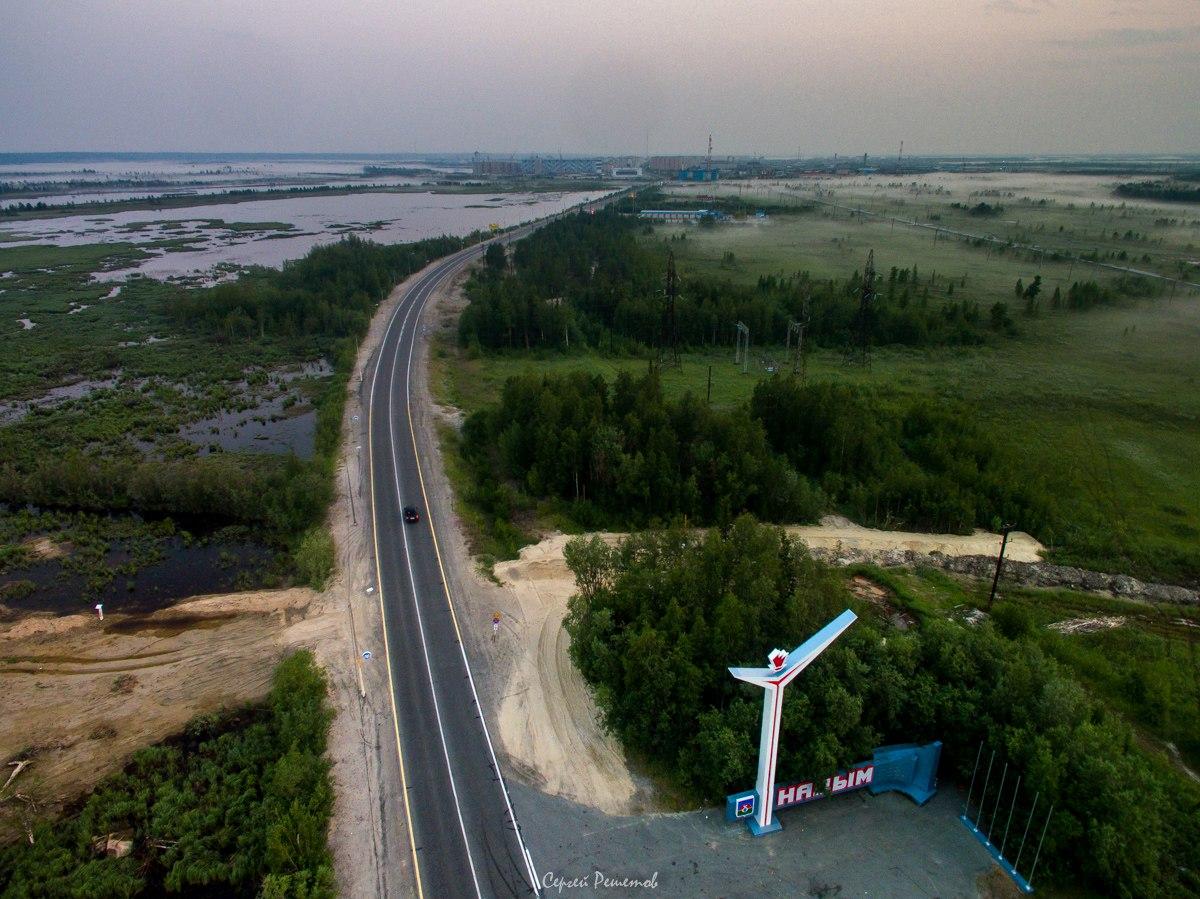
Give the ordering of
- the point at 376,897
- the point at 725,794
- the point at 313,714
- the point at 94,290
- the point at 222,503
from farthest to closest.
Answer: the point at 94,290
the point at 222,503
the point at 313,714
the point at 725,794
the point at 376,897

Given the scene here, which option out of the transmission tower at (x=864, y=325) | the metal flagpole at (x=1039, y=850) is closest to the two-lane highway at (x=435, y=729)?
the metal flagpole at (x=1039, y=850)

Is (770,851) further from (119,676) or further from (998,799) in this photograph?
(119,676)

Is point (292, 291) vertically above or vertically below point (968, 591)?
above

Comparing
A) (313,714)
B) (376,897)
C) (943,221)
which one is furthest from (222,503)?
(943,221)

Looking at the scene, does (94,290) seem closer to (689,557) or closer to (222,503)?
(222,503)

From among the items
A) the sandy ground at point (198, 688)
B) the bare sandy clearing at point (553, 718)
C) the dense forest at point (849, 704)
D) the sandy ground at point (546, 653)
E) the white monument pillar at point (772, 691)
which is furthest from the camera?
the sandy ground at point (546, 653)

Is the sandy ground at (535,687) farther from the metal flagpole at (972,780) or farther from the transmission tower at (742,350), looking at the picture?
the transmission tower at (742,350)
